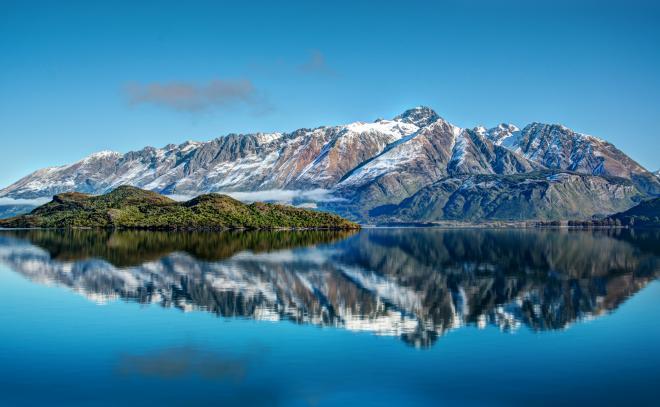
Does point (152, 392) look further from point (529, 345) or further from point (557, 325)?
point (557, 325)

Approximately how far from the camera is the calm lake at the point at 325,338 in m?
39.0

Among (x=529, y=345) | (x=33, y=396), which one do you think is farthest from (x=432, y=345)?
(x=33, y=396)

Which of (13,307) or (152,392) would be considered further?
(13,307)

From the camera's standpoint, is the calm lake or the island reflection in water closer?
the calm lake

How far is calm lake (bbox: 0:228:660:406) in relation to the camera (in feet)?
128

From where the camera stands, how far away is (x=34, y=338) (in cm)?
5316

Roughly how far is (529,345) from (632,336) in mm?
12039

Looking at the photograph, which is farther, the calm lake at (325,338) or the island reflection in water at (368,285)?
the island reflection in water at (368,285)

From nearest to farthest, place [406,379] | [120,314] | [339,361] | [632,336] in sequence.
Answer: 1. [406,379]
2. [339,361]
3. [632,336]
4. [120,314]

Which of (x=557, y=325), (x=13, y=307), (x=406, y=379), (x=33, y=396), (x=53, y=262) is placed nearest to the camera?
(x=33, y=396)

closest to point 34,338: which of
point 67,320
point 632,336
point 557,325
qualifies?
point 67,320

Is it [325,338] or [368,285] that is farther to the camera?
[368,285]

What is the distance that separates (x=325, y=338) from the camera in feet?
173

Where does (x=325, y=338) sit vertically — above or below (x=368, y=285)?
below
